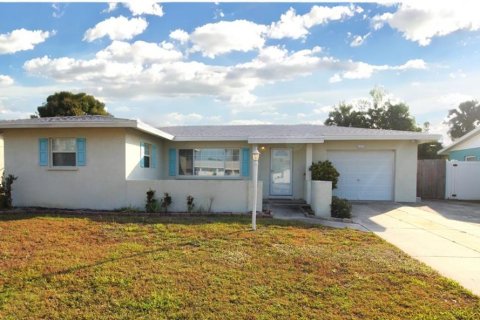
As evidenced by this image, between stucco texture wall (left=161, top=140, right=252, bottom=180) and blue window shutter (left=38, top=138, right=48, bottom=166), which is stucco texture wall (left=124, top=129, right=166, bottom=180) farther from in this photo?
blue window shutter (left=38, top=138, right=48, bottom=166)

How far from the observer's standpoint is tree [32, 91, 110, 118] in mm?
28141

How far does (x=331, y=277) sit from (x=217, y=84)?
14027 millimetres

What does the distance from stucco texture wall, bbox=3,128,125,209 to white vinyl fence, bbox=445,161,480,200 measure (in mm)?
15063

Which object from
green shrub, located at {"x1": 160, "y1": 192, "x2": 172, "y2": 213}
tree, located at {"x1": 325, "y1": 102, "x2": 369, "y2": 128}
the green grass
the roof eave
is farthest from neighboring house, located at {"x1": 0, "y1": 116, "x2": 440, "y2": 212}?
tree, located at {"x1": 325, "y1": 102, "x2": 369, "y2": 128}

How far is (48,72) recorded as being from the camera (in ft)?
56.5

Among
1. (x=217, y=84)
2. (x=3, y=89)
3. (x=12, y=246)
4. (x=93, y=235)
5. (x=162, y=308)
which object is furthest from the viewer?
(x=217, y=84)

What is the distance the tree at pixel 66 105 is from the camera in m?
28.1

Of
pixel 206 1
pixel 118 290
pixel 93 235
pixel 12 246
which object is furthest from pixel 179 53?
pixel 118 290

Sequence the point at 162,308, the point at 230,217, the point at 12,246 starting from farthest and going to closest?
the point at 230,217
the point at 12,246
the point at 162,308

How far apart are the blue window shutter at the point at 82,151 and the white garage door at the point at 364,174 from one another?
946cm

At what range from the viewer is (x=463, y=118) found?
33125mm

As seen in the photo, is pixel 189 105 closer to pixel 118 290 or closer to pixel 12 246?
pixel 12 246

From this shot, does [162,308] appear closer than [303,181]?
Yes

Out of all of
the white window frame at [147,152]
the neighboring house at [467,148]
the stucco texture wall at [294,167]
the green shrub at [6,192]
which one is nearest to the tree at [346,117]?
the neighboring house at [467,148]
